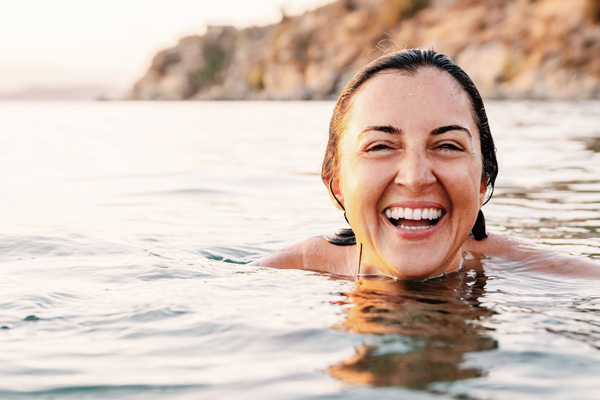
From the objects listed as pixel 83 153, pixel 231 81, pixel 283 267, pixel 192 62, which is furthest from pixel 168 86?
pixel 283 267

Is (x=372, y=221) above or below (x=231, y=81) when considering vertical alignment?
below

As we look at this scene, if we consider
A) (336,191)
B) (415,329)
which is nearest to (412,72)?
(336,191)

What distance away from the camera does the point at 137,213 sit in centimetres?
661

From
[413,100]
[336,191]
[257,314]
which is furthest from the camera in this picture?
[336,191]

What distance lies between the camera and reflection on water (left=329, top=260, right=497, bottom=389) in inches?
87.0

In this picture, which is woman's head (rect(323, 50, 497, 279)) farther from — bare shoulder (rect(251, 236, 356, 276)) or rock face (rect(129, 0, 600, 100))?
rock face (rect(129, 0, 600, 100))

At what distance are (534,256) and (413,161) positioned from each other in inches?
59.9

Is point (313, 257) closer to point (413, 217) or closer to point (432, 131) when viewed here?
point (413, 217)

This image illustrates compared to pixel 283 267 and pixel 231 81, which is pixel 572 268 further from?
pixel 231 81

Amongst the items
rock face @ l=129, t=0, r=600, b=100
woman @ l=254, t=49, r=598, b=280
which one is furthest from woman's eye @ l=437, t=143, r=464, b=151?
rock face @ l=129, t=0, r=600, b=100

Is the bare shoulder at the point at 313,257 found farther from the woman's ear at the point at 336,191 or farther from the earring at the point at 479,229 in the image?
the earring at the point at 479,229

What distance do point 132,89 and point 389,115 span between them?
14398 cm

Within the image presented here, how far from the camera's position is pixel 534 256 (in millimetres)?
4199

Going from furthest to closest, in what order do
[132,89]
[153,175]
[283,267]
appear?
[132,89], [153,175], [283,267]
